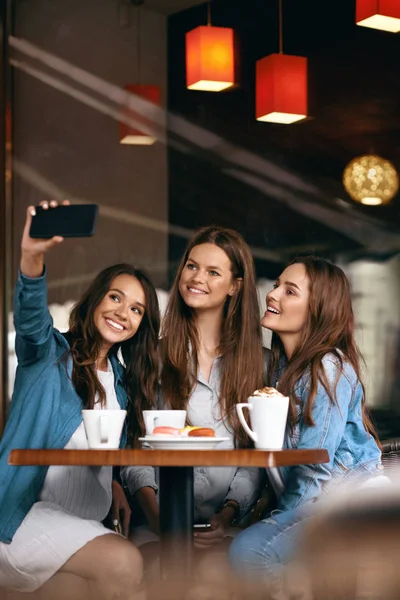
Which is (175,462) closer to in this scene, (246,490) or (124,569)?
(124,569)

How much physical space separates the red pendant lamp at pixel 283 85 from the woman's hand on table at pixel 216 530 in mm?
1854

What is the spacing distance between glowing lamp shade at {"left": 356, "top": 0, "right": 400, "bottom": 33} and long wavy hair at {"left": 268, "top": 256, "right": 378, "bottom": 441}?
1.32 metres

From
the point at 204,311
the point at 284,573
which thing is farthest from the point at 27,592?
the point at 204,311

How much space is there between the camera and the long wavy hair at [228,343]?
7.41ft

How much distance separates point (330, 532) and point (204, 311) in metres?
0.91

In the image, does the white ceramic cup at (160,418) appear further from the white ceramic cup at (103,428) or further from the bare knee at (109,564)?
the bare knee at (109,564)

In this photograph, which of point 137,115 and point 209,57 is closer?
point 209,57

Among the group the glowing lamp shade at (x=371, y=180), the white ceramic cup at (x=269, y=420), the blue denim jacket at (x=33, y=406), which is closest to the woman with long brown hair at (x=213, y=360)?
the blue denim jacket at (x=33, y=406)

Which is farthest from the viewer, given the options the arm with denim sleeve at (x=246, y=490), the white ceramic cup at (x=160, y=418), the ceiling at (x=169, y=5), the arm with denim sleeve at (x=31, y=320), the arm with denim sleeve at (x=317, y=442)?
the ceiling at (x=169, y=5)

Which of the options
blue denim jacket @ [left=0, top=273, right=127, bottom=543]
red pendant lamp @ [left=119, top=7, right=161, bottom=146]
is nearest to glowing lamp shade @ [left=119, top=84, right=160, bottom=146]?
red pendant lamp @ [left=119, top=7, right=161, bottom=146]

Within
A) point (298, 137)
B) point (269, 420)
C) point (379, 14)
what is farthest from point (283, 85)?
point (269, 420)

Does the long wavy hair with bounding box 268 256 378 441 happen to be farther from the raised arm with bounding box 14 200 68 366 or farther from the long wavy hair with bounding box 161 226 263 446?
the raised arm with bounding box 14 200 68 366

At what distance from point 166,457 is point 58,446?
1.61 ft

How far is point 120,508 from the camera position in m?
2.18
